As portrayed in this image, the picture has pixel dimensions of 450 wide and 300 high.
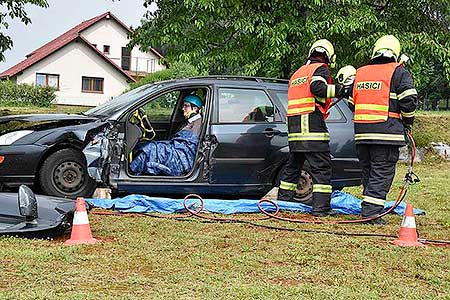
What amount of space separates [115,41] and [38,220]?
49.2m

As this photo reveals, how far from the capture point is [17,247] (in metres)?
5.31

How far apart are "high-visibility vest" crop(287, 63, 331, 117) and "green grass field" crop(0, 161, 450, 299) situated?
146cm

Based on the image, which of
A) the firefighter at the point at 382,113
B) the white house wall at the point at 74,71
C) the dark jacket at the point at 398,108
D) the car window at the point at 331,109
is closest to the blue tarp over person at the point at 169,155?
the car window at the point at 331,109

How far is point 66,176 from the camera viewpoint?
7.66 metres

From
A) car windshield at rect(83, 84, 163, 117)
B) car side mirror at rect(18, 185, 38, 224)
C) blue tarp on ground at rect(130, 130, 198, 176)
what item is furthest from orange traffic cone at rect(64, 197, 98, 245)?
car windshield at rect(83, 84, 163, 117)

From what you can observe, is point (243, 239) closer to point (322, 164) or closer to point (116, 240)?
point (116, 240)

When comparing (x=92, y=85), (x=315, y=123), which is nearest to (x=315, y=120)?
(x=315, y=123)

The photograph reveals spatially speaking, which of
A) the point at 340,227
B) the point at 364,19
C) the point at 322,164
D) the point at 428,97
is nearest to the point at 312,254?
the point at 340,227

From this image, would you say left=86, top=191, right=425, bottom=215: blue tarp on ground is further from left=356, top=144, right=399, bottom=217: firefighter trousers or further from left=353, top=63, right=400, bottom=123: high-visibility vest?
left=353, top=63, right=400, bottom=123: high-visibility vest

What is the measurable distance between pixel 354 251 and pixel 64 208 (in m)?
2.69

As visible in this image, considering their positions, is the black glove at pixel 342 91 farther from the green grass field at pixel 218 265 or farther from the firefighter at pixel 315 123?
the green grass field at pixel 218 265

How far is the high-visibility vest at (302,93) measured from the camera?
7383 mm

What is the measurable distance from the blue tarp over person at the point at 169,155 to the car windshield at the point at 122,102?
53 centimetres

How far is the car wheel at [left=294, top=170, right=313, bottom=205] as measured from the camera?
830 centimetres
